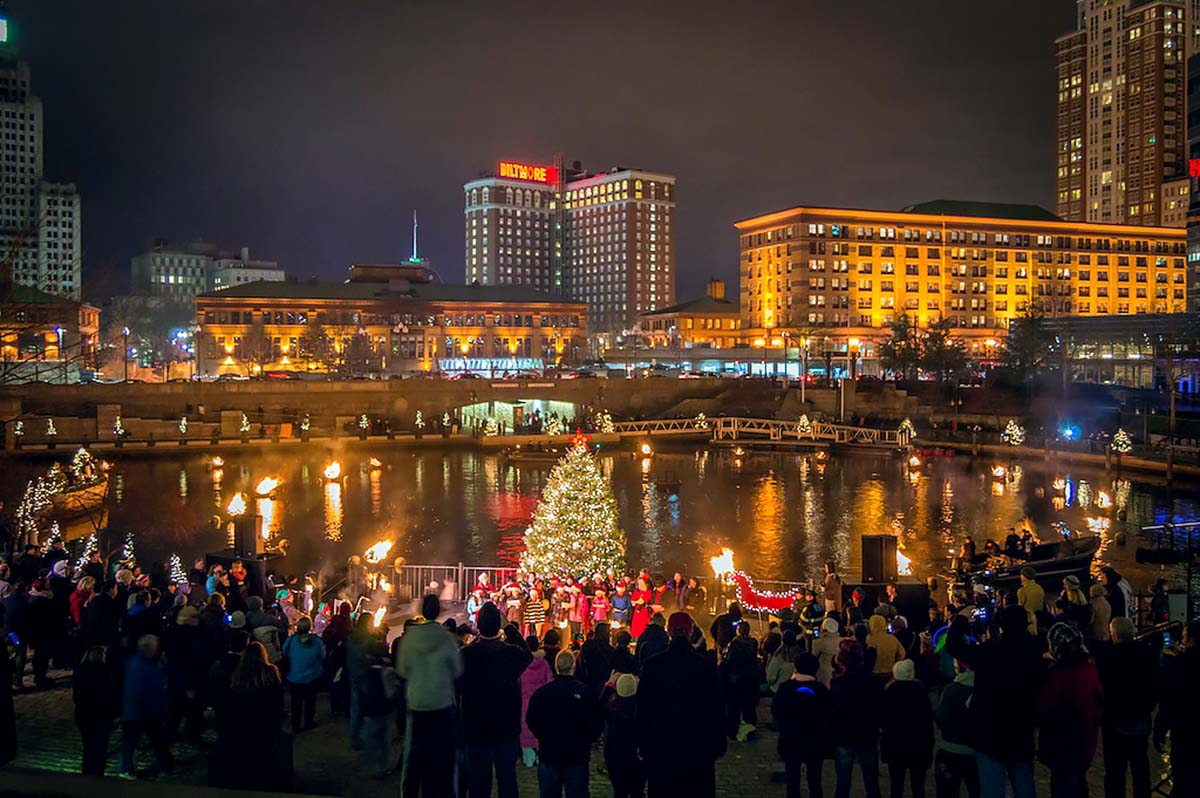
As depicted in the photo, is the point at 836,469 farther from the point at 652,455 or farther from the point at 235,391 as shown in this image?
the point at 235,391

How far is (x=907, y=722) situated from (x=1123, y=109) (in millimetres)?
192095

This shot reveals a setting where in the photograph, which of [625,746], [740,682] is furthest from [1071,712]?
[740,682]

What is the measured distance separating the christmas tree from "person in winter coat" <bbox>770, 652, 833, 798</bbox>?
40.9 ft

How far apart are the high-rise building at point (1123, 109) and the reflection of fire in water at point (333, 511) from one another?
157 meters

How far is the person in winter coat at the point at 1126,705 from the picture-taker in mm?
8109

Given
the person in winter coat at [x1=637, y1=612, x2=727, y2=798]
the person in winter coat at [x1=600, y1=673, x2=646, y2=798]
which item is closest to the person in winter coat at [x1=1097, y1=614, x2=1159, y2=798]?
the person in winter coat at [x1=637, y1=612, x2=727, y2=798]

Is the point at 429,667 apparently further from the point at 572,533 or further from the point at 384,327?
the point at 384,327

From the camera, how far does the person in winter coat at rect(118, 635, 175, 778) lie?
9.20m

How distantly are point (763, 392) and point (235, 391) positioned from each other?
43881 millimetres

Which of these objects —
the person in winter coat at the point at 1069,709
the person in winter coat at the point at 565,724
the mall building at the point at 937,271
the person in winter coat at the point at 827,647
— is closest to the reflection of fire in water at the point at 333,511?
the person in winter coat at the point at 827,647

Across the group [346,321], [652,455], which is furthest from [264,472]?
[346,321]

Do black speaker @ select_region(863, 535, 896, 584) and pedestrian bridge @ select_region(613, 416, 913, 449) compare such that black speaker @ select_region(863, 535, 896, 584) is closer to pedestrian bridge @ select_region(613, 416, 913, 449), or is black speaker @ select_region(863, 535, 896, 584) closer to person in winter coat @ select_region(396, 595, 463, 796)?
person in winter coat @ select_region(396, 595, 463, 796)

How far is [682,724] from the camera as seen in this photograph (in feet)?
22.9

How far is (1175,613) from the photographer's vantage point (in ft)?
50.0
